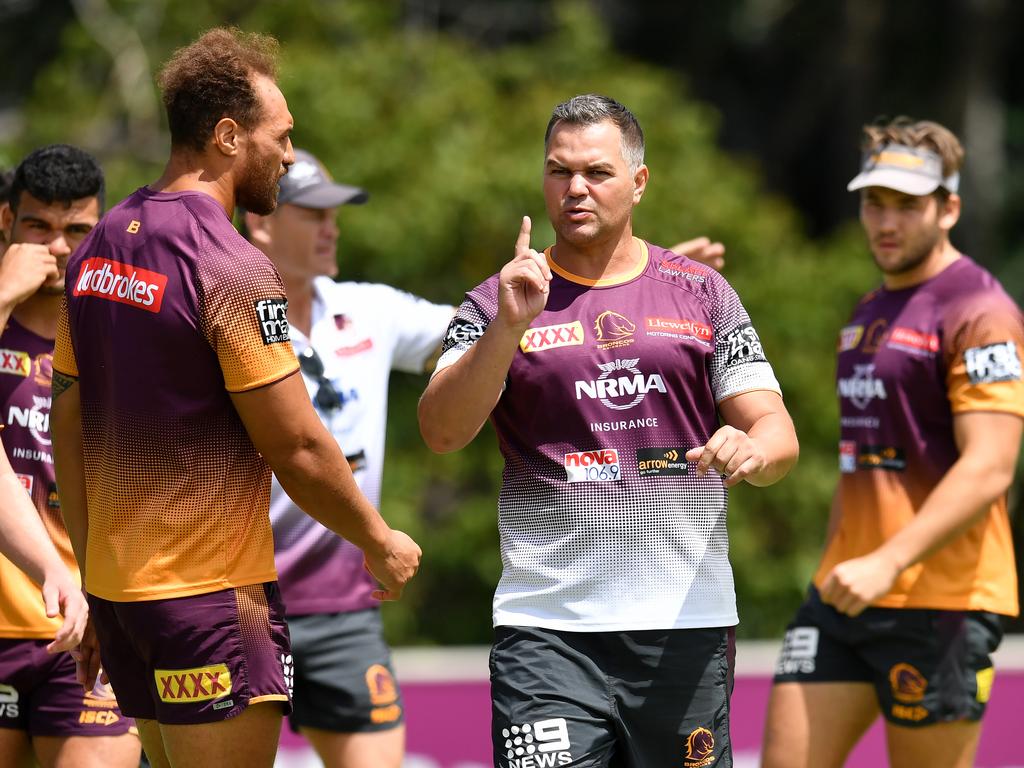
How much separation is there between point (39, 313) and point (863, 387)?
8.97ft

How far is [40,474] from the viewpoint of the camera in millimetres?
4344

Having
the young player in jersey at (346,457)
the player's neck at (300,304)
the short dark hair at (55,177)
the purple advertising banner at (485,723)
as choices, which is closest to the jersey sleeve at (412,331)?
the young player in jersey at (346,457)

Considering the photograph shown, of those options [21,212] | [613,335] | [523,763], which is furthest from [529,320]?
[21,212]

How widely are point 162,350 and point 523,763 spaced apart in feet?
4.52

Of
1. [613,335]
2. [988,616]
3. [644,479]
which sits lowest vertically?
[988,616]

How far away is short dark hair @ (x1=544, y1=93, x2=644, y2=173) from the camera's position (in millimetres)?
3947

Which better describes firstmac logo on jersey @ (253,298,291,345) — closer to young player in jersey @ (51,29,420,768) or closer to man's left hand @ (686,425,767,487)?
young player in jersey @ (51,29,420,768)

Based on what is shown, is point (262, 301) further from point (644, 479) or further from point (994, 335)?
point (994, 335)

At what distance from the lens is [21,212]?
174 inches

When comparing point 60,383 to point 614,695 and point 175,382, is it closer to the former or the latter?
point 175,382

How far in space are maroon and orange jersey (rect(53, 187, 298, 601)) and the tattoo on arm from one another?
162 mm

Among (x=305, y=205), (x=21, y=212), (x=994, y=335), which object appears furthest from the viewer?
(x=305, y=205)

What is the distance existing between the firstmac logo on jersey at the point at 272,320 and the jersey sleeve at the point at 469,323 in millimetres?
531

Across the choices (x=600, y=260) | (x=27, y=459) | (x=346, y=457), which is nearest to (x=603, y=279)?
(x=600, y=260)
